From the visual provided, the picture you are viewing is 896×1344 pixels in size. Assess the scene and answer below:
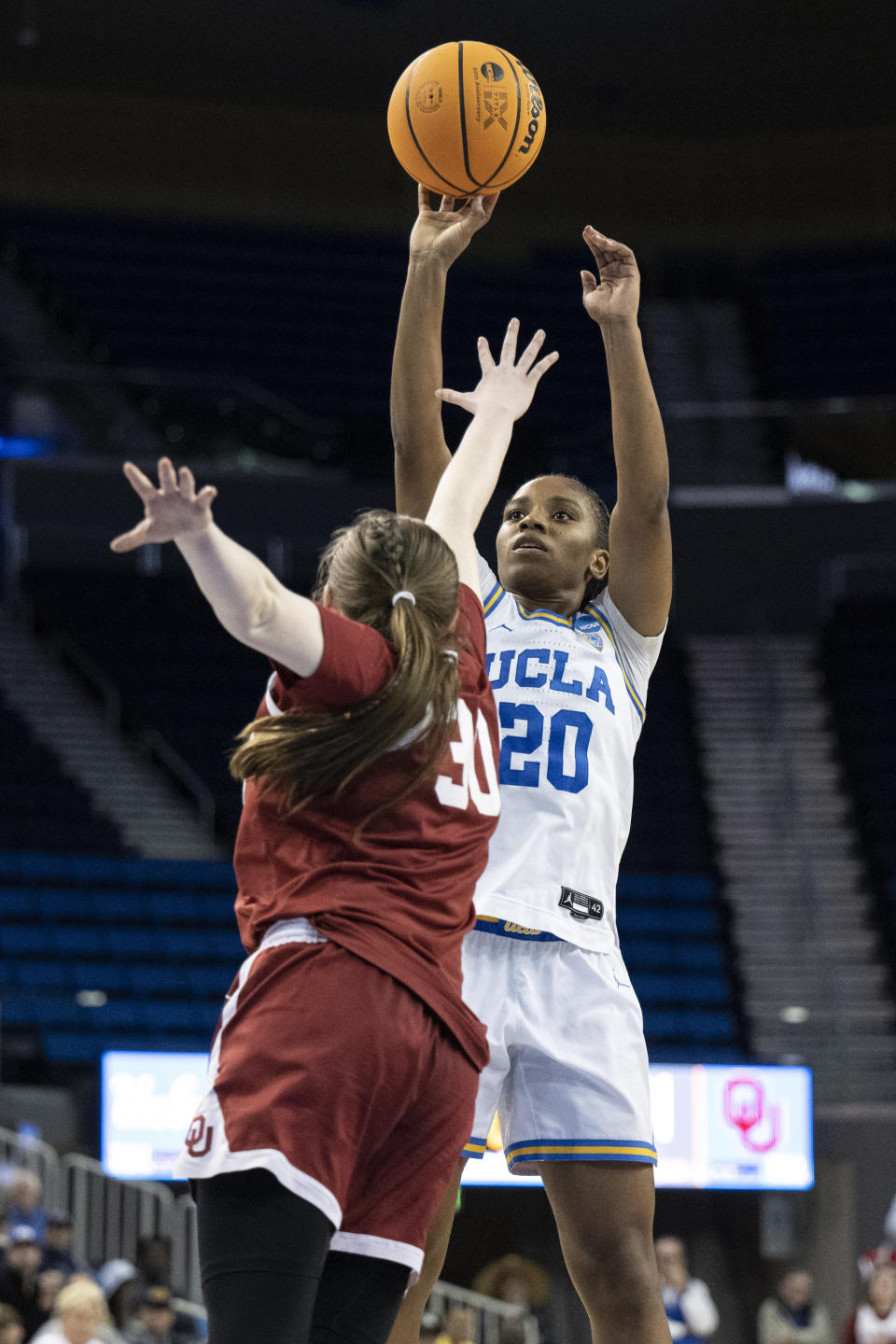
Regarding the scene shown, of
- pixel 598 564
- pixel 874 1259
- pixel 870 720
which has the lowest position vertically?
pixel 874 1259

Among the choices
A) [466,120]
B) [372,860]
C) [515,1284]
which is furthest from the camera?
[515,1284]

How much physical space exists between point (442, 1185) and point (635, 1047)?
1.09m

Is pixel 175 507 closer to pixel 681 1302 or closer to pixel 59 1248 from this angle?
pixel 59 1248

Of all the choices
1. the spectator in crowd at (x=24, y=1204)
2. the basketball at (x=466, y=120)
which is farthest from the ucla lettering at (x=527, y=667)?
the spectator in crowd at (x=24, y=1204)

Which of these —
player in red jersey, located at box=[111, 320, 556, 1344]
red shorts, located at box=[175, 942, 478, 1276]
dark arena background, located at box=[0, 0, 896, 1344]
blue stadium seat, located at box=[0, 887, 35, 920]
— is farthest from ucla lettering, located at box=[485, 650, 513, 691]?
blue stadium seat, located at box=[0, 887, 35, 920]

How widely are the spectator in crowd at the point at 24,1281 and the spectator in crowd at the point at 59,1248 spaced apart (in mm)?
256

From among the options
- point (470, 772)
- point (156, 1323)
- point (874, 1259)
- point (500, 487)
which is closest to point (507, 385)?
point (470, 772)

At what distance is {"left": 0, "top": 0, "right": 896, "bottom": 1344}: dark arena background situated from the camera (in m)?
13.9

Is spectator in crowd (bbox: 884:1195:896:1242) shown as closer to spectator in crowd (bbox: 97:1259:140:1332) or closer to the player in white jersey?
spectator in crowd (bbox: 97:1259:140:1332)

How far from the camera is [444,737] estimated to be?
105 inches

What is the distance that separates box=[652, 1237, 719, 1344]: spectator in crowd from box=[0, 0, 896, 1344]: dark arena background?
1.23 metres

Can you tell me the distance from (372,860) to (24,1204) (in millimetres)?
8884

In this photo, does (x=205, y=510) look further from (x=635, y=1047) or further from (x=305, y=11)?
(x=305, y=11)

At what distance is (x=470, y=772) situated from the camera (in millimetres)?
2764
